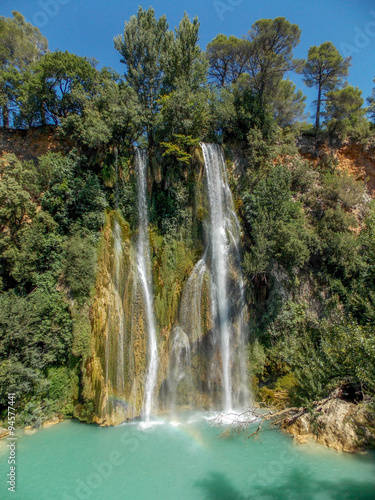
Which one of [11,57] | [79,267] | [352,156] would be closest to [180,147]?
[79,267]

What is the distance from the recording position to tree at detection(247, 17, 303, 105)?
18.5 metres

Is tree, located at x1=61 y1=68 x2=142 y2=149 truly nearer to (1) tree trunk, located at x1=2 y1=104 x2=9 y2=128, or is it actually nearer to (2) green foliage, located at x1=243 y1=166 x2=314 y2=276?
(1) tree trunk, located at x1=2 y1=104 x2=9 y2=128

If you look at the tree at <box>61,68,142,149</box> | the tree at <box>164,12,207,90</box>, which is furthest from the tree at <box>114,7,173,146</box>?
the tree at <box>61,68,142,149</box>

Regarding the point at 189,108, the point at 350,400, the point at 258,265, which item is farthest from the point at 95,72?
the point at 350,400

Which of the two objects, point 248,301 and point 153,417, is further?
point 248,301

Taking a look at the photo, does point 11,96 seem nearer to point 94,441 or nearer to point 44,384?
point 44,384

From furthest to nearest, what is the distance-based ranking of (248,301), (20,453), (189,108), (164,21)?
(164,21) → (189,108) → (248,301) → (20,453)

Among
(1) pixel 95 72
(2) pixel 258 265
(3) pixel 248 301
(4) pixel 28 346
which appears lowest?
(4) pixel 28 346

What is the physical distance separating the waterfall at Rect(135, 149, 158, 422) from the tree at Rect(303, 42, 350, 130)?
13472mm

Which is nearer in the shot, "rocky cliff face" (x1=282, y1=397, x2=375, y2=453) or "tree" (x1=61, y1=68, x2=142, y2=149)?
"rocky cliff face" (x1=282, y1=397, x2=375, y2=453)

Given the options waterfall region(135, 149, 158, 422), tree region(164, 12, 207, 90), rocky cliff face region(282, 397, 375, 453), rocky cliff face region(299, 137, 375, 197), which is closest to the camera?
rocky cliff face region(282, 397, 375, 453)

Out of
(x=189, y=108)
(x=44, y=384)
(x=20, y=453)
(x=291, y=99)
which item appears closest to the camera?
(x=20, y=453)

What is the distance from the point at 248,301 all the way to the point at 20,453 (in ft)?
37.5

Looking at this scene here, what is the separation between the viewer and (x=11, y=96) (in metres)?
17.4
